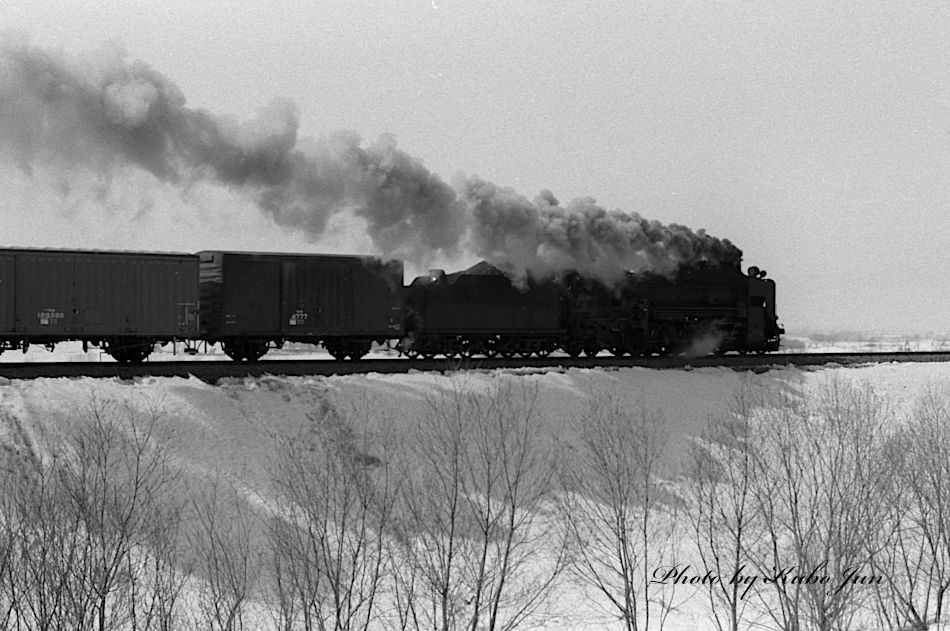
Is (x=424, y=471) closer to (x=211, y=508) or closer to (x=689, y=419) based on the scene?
(x=211, y=508)

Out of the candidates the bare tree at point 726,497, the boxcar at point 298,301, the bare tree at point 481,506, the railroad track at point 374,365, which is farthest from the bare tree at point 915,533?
the boxcar at point 298,301

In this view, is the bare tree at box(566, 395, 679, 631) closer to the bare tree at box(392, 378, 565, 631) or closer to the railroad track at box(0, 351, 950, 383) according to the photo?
the bare tree at box(392, 378, 565, 631)

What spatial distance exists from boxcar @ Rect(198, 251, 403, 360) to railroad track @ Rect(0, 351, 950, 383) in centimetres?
113

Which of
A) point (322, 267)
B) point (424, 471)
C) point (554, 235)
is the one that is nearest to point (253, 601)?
point (424, 471)

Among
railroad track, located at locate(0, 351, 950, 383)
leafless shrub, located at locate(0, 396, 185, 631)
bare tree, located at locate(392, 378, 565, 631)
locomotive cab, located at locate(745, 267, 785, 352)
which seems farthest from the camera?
locomotive cab, located at locate(745, 267, 785, 352)

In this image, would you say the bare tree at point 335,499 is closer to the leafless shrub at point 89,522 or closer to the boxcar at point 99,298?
the leafless shrub at point 89,522

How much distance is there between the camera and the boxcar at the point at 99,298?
2473cm

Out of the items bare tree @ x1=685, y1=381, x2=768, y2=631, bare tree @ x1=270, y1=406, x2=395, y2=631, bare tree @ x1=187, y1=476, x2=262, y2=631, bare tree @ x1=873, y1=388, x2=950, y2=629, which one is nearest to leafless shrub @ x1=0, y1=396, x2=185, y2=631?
bare tree @ x1=187, y1=476, x2=262, y2=631

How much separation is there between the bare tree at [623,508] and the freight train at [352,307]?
238 inches

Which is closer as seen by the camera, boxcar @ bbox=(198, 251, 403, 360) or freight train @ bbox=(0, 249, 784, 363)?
freight train @ bbox=(0, 249, 784, 363)

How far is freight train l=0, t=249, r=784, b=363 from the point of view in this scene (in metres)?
25.3

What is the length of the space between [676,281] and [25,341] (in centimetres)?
2094

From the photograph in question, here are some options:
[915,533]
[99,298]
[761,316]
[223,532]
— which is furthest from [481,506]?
[761,316]

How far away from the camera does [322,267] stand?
2909cm
